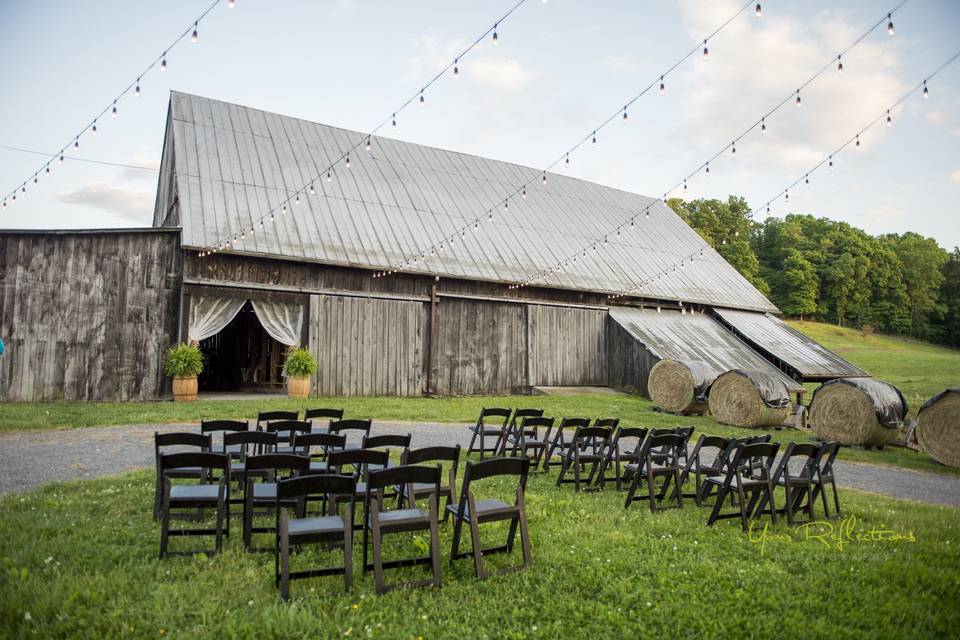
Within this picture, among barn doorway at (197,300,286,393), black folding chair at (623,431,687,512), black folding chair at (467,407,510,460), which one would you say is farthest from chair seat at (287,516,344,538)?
barn doorway at (197,300,286,393)

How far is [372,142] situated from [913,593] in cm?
2327

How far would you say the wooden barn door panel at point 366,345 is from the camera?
17.2 metres

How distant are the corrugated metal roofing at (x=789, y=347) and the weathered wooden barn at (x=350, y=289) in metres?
0.11

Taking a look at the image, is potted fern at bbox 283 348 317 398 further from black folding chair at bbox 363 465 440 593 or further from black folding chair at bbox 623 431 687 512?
black folding chair at bbox 363 465 440 593

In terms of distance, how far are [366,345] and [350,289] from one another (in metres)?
1.74

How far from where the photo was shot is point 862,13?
27.2ft

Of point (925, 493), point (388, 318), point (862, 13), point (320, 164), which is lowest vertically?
point (925, 493)

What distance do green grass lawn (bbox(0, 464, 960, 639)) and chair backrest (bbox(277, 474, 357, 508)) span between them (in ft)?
2.27

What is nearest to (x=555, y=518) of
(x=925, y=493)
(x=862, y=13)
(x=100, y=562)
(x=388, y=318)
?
(x=100, y=562)

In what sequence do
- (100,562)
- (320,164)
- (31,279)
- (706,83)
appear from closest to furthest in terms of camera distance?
(100,562) < (706,83) < (31,279) < (320,164)

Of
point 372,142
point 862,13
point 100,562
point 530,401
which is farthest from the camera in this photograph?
point 372,142

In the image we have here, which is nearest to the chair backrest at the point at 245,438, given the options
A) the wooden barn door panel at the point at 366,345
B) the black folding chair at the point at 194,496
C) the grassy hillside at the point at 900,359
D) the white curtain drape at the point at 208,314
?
the black folding chair at the point at 194,496

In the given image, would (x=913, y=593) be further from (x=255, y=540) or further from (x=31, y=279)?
(x=31, y=279)

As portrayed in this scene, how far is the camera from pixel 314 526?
178 inches
